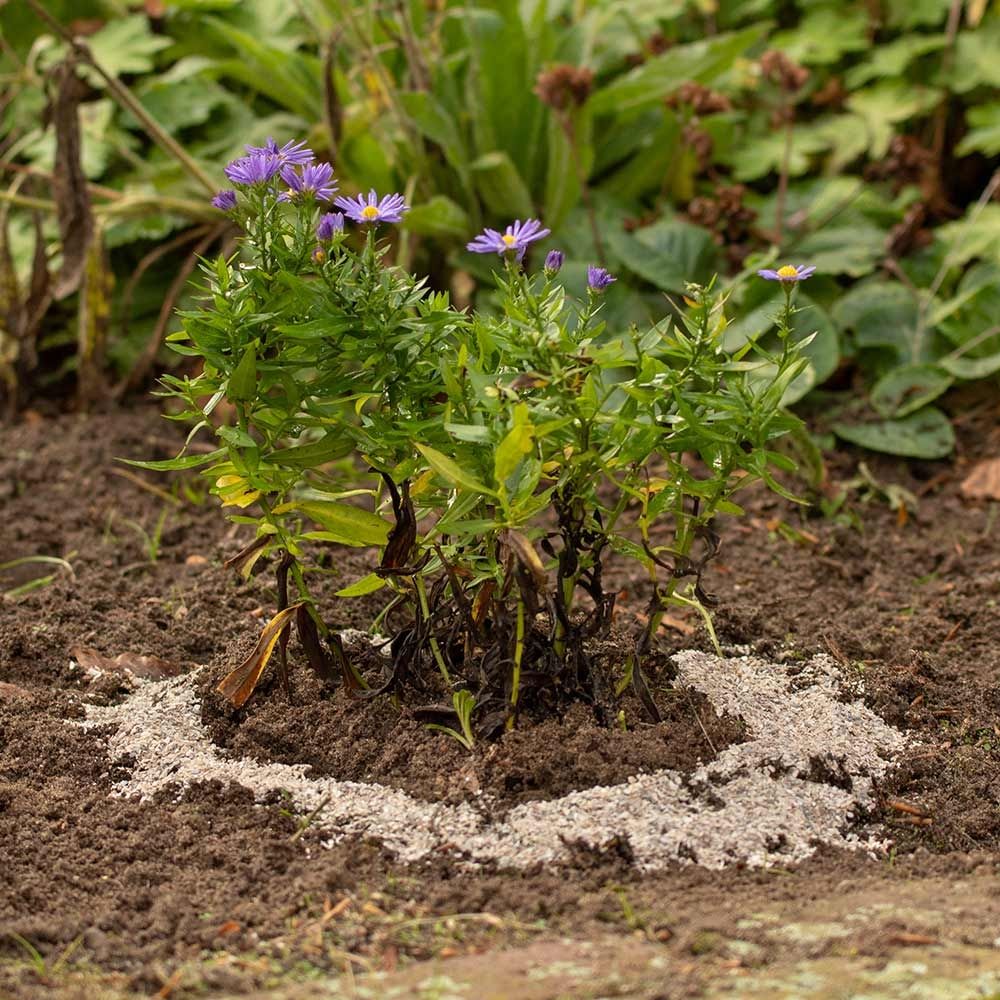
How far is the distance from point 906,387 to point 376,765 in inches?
95.8

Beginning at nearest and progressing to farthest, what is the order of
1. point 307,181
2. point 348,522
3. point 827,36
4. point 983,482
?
point 307,181 → point 348,522 → point 983,482 → point 827,36

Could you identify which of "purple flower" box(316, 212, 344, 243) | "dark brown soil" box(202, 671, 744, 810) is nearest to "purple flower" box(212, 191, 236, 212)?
"purple flower" box(316, 212, 344, 243)

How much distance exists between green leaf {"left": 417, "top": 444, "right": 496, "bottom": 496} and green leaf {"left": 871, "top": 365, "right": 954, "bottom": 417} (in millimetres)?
2300

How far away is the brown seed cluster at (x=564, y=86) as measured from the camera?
3.93 meters

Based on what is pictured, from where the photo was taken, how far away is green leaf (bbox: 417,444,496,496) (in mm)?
2027

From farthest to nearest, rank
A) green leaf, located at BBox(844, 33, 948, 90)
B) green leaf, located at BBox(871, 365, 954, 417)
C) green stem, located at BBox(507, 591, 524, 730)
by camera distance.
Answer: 1. green leaf, located at BBox(844, 33, 948, 90)
2. green leaf, located at BBox(871, 365, 954, 417)
3. green stem, located at BBox(507, 591, 524, 730)

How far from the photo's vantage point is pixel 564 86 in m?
3.95

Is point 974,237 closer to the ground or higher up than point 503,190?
closer to the ground

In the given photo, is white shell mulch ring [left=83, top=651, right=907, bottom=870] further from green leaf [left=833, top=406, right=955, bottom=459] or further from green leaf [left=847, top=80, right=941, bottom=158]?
green leaf [left=847, top=80, right=941, bottom=158]

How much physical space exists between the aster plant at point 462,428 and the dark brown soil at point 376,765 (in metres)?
0.12

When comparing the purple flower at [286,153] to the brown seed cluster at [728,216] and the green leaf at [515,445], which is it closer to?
the green leaf at [515,445]

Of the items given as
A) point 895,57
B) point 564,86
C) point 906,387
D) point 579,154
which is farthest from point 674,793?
point 895,57

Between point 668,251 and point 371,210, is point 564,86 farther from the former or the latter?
point 371,210

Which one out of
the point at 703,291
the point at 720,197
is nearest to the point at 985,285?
the point at 720,197
